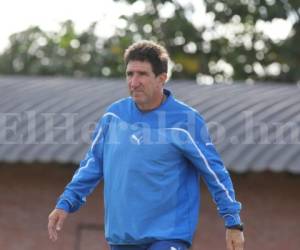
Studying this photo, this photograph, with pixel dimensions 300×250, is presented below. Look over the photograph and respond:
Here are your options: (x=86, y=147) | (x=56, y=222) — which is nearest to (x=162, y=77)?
(x=56, y=222)

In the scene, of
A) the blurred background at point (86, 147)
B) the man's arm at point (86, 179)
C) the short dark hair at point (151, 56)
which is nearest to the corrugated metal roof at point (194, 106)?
the blurred background at point (86, 147)

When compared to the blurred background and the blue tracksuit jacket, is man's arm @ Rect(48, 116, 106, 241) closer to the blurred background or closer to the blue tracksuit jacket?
the blue tracksuit jacket

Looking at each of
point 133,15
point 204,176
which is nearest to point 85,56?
point 133,15

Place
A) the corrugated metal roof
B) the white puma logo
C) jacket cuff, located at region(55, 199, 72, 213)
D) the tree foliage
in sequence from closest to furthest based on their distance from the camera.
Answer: the white puma logo < jacket cuff, located at region(55, 199, 72, 213) < the corrugated metal roof < the tree foliage

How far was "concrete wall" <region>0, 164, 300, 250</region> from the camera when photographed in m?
8.85

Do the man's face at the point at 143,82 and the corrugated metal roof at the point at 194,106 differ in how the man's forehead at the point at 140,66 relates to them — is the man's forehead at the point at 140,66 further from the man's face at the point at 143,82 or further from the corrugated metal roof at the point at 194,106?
the corrugated metal roof at the point at 194,106

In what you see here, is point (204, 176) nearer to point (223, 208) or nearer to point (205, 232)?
point (223, 208)

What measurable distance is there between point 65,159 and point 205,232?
5.18 ft

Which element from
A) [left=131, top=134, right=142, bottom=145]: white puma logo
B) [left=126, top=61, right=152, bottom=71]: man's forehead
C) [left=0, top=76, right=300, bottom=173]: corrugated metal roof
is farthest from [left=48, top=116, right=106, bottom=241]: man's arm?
[left=0, top=76, right=300, bottom=173]: corrugated metal roof

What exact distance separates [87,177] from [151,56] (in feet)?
2.56

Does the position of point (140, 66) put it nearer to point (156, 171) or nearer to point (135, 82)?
point (135, 82)

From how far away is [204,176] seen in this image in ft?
16.1

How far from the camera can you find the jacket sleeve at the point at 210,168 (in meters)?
4.86

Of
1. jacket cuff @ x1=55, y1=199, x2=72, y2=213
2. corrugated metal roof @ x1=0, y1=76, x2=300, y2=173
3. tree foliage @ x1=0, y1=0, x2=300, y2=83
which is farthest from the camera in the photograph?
tree foliage @ x1=0, y1=0, x2=300, y2=83
